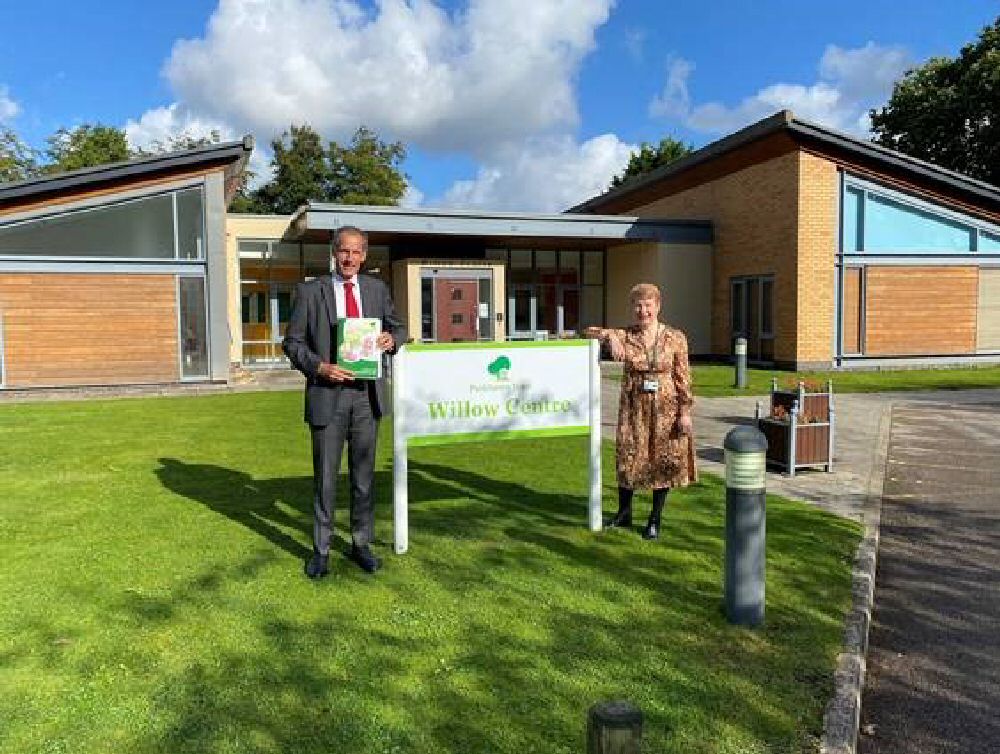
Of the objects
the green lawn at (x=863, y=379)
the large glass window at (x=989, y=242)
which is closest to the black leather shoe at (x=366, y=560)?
the green lawn at (x=863, y=379)

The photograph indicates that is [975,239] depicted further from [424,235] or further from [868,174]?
[424,235]

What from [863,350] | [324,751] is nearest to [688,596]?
[324,751]

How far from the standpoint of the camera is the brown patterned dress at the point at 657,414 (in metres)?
5.43

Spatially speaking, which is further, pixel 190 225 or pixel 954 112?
pixel 954 112

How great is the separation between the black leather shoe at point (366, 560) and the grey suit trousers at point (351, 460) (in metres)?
0.04

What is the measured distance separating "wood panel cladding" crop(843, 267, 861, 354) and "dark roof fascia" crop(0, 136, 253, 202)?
Answer: 1492cm

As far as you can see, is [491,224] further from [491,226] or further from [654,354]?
[654,354]

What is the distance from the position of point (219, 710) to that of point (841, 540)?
4.24 metres

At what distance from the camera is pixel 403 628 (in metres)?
3.98

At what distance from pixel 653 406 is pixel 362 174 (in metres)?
48.8

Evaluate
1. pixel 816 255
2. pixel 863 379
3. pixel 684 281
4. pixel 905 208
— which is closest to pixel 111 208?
pixel 684 281

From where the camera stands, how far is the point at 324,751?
287 cm

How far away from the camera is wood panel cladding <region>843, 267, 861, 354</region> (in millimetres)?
20828

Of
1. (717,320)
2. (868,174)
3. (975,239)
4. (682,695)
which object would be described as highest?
(868,174)
